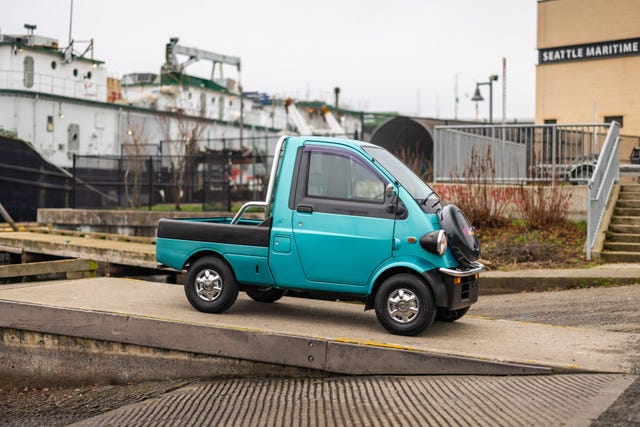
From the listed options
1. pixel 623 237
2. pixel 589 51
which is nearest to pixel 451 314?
pixel 623 237

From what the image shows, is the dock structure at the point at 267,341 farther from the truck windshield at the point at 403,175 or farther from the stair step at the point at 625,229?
the stair step at the point at 625,229

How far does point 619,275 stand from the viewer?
12.9 m

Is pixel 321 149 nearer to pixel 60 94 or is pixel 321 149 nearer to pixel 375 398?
pixel 375 398

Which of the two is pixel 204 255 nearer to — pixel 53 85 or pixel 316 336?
pixel 316 336

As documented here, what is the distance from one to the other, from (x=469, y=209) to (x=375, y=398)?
11714 mm

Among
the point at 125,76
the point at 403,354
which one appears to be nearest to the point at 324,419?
the point at 403,354

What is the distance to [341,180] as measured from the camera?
8336 mm

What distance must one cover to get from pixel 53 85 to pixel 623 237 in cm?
3250

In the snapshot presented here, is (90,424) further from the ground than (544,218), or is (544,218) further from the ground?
(544,218)

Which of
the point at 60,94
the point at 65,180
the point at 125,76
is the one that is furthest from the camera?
the point at 125,76

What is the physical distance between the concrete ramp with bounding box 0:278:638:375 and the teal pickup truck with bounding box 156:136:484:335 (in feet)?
1.25

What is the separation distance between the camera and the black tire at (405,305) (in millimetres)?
7797

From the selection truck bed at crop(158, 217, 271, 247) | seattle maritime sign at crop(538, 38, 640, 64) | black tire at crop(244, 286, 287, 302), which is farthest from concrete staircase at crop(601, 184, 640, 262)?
seattle maritime sign at crop(538, 38, 640, 64)

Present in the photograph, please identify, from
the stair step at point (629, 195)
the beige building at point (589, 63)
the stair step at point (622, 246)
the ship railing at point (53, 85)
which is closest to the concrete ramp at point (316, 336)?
the stair step at point (622, 246)
